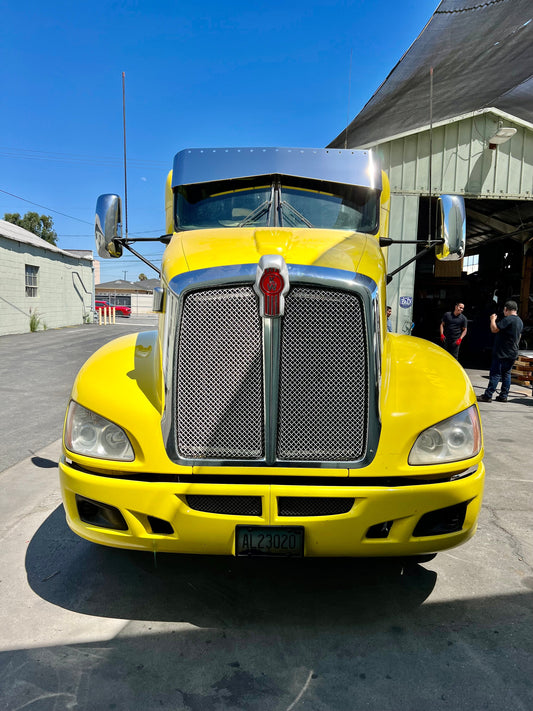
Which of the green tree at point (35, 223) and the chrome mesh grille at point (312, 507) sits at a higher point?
the green tree at point (35, 223)

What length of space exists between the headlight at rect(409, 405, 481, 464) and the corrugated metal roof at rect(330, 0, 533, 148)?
881 centimetres

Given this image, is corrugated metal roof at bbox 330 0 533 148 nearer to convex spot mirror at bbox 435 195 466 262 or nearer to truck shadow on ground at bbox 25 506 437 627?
convex spot mirror at bbox 435 195 466 262

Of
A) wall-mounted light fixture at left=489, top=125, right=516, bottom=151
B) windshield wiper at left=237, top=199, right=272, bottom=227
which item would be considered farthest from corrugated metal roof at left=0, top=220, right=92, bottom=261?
windshield wiper at left=237, top=199, right=272, bottom=227

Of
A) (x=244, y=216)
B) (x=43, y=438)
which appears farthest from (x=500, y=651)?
(x=43, y=438)

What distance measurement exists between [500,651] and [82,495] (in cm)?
210

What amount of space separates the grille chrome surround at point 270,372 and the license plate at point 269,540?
0.30 metres

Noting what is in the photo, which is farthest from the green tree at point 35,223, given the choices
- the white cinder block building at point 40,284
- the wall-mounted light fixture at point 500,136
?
the wall-mounted light fixture at point 500,136

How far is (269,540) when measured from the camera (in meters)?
2.43

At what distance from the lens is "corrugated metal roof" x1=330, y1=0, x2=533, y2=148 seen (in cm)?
1270

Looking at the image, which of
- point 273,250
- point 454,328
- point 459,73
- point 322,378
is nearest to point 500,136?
point 454,328

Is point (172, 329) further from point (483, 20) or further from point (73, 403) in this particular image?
point (483, 20)

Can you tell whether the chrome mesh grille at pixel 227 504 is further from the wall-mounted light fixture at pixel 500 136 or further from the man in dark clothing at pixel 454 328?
the wall-mounted light fixture at pixel 500 136

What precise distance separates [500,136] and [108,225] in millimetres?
10545

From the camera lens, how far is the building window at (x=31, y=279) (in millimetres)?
23234
